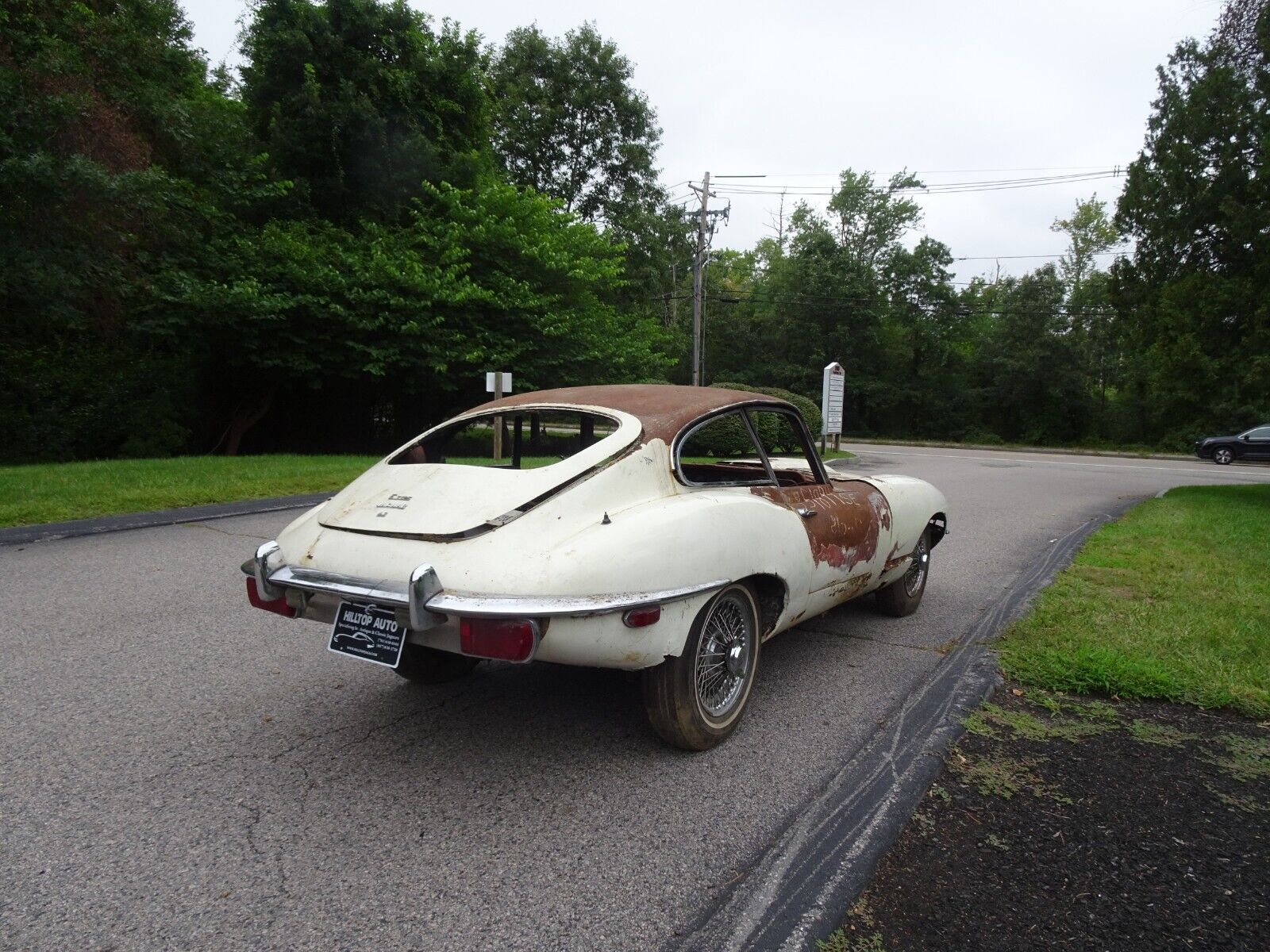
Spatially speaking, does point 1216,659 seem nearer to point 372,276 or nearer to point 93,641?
point 93,641

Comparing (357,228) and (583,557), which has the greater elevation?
(357,228)

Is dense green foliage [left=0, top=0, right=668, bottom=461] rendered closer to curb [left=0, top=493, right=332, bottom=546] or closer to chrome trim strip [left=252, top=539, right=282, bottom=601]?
curb [left=0, top=493, right=332, bottom=546]

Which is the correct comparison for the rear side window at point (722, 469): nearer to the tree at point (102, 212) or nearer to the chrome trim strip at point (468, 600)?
the chrome trim strip at point (468, 600)

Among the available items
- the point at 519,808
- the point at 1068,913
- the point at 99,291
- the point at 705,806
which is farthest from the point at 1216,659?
the point at 99,291

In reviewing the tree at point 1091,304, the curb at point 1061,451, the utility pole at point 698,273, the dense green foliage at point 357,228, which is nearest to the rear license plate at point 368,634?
the dense green foliage at point 357,228

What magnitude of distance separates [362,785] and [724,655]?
1.47 metres

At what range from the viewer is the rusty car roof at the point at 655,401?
11.5ft

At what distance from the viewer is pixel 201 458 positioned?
14.5m

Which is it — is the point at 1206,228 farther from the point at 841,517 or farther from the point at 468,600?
the point at 468,600

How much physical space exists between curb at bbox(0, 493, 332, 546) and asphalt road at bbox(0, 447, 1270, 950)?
290 cm

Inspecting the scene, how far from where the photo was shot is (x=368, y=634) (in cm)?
291

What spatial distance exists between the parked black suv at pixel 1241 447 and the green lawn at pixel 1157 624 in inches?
883

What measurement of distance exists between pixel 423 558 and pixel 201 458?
13.6 m

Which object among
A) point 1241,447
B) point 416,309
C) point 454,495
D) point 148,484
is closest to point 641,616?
point 454,495
